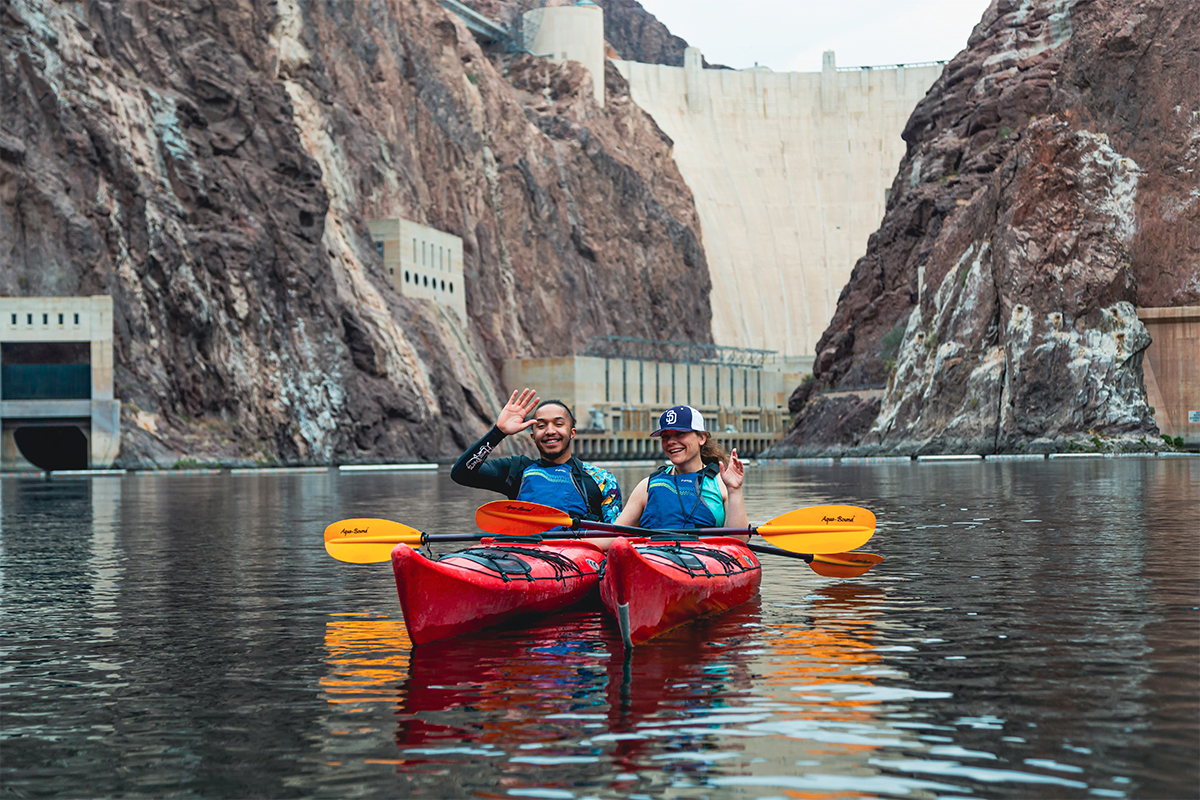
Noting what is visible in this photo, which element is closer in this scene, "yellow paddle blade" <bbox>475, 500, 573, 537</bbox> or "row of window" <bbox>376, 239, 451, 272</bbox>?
"yellow paddle blade" <bbox>475, 500, 573, 537</bbox>

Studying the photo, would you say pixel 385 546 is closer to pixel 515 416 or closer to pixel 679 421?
pixel 515 416

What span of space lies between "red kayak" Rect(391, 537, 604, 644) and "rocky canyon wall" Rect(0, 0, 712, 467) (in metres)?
62.2

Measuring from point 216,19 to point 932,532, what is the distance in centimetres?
8046

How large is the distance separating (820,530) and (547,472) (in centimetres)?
288

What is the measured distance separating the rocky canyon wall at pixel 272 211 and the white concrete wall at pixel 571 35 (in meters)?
24.2

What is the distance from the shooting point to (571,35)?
151 metres

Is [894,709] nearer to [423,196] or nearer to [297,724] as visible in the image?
[297,724]

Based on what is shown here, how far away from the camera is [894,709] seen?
29.2 feet

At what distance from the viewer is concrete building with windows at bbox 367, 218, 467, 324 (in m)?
102

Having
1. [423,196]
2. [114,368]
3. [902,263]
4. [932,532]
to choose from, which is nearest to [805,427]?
[902,263]

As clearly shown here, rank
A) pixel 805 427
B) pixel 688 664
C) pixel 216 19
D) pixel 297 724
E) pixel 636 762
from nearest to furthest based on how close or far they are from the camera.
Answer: pixel 636 762 → pixel 297 724 → pixel 688 664 → pixel 216 19 → pixel 805 427

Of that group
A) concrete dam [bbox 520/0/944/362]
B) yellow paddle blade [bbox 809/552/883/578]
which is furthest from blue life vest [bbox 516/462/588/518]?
concrete dam [bbox 520/0/944/362]

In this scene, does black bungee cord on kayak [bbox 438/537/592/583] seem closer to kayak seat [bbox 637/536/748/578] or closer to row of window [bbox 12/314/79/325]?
kayak seat [bbox 637/536/748/578]

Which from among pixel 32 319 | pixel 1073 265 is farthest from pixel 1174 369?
pixel 32 319
